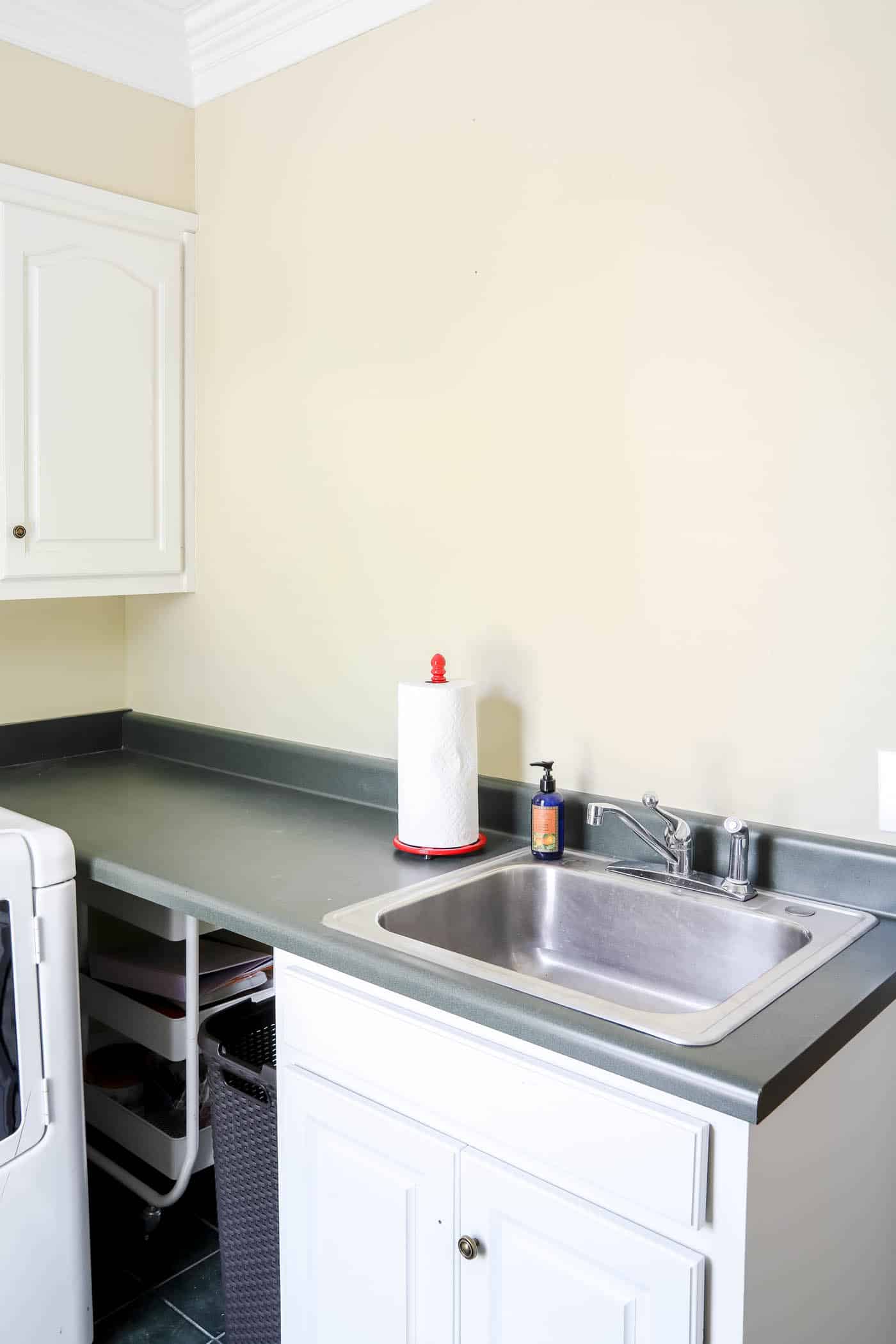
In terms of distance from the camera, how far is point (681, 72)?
5.59 ft

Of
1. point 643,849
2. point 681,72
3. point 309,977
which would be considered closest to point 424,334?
point 681,72

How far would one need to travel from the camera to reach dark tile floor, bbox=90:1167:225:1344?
6.42ft

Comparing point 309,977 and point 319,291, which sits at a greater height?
point 319,291

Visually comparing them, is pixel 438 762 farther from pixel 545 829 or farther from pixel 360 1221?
pixel 360 1221

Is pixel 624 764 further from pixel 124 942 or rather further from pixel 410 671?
pixel 124 942

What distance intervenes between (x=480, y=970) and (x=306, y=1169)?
0.44 meters

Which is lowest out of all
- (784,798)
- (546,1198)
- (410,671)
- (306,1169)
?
(306,1169)

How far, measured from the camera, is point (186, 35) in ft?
8.11

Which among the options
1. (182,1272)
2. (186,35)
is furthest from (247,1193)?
(186,35)

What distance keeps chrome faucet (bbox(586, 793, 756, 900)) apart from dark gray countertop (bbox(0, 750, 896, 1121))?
206 mm

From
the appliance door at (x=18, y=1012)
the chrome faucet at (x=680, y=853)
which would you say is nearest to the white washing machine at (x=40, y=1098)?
the appliance door at (x=18, y=1012)

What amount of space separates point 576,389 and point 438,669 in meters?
0.53

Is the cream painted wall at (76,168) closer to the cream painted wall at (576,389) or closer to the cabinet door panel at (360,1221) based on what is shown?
the cream painted wall at (576,389)

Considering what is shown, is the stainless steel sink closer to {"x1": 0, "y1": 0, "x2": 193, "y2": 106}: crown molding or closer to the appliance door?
the appliance door
